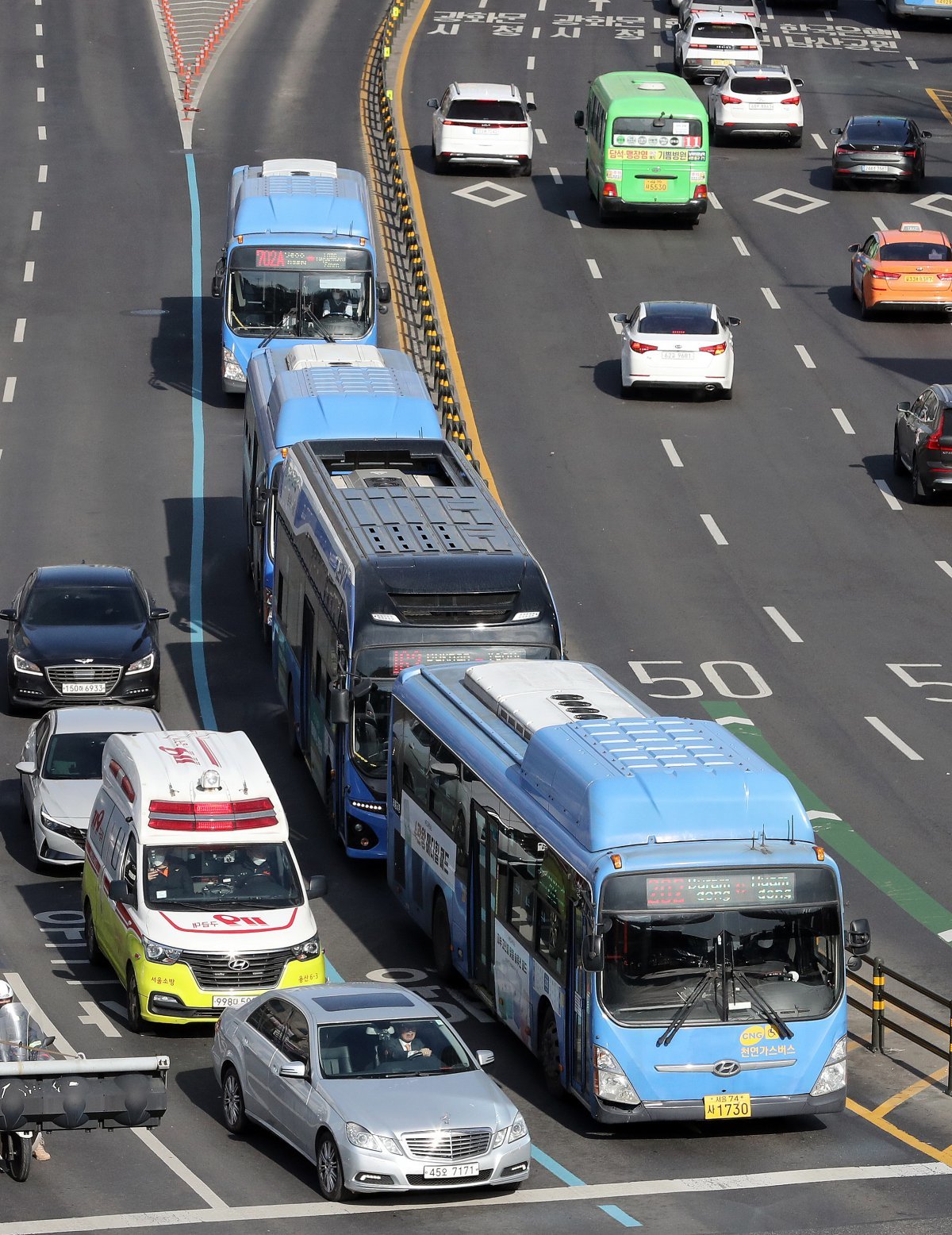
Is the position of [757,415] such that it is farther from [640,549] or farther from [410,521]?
[410,521]

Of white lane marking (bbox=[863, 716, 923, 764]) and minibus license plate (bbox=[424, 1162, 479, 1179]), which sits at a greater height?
minibus license plate (bbox=[424, 1162, 479, 1179])

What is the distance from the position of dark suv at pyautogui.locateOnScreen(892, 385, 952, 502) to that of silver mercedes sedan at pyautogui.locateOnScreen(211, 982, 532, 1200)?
886 inches

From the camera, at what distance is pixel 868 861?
2531cm

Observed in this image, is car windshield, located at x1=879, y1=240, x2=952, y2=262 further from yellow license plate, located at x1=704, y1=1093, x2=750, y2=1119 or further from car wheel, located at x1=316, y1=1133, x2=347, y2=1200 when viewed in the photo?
car wheel, located at x1=316, y1=1133, x2=347, y2=1200

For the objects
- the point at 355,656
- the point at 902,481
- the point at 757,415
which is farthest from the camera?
the point at 757,415

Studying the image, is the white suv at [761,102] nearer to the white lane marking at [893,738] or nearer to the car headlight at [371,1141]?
the white lane marking at [893,738]

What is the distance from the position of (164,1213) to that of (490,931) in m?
5.10

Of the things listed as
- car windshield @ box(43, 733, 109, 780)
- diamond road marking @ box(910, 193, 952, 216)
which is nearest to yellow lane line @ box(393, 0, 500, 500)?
car windshield @ box(43, 733, 109, 780)

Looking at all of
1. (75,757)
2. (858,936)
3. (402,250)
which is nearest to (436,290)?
(402,250)

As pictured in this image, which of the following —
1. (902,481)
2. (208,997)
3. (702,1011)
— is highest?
(702,1011)

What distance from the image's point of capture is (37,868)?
84.4ft

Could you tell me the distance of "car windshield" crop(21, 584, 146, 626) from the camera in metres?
30.7

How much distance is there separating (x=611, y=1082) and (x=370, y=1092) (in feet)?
6.63

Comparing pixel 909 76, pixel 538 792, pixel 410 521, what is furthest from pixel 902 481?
pixel 909 76
